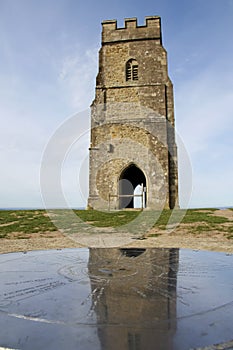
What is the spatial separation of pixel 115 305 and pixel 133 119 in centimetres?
1609

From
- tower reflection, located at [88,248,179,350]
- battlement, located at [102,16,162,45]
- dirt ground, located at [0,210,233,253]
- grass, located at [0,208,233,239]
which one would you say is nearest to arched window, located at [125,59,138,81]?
battlement, located at [102,16,162,45]

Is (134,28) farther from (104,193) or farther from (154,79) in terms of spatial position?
(104,193)

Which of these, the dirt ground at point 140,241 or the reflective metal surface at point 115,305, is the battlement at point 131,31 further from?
the reflective metal surface at point 115,305

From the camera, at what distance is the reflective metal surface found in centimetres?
154

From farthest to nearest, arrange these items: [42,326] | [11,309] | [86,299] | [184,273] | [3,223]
A: [3,223] → [184,273] → [86,299] → [11,309] → [42,326]

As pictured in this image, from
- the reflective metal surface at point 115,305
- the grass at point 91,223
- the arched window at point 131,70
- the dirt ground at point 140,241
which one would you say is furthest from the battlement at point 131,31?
the reflective metal surface at point 115,305

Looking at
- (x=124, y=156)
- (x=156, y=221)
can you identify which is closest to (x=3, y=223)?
(x=156, y=221)

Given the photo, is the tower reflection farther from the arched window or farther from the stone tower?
the arched window

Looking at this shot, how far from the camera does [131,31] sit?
1870cm

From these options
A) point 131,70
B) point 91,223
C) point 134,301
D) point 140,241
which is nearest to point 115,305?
point 134,301

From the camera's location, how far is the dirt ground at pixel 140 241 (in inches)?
260

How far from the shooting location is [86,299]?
85.5 inches

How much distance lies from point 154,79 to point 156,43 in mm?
2627

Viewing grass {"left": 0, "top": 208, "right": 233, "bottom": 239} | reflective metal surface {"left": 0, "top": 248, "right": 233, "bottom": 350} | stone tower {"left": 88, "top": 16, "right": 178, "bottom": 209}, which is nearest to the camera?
reflective metal surface {"left": 0, "top": 248, "right": 233, "bottom": 350}
